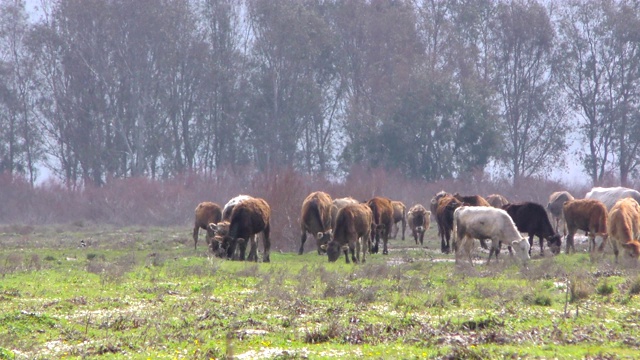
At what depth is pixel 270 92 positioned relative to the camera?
7812 cm

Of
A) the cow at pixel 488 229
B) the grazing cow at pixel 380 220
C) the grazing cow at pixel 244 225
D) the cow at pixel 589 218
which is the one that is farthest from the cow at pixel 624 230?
the grazing cow at pixel 244 225

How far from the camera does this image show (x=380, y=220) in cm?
3438

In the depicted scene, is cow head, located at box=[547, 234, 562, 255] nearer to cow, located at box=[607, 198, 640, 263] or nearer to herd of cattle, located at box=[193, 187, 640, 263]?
herd of cattle, located at box=[193, 187, 640, 263]

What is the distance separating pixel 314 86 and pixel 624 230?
53.0 metres

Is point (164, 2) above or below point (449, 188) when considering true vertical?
above

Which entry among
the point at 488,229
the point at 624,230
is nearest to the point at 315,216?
the point at 488,229

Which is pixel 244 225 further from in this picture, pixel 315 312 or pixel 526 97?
pixel 526 97

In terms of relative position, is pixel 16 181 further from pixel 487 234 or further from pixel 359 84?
pixel 487 234

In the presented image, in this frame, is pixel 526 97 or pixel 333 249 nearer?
pixel 333 249

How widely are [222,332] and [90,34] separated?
64.7m

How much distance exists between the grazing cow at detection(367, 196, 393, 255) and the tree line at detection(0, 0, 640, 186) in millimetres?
38130

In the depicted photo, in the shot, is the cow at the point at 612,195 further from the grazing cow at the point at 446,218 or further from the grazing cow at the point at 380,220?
the grazing cow at the point at 380,220

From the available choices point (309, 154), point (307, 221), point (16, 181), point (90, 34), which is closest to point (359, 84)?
point (309, 154)

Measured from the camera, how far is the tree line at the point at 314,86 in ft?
243
